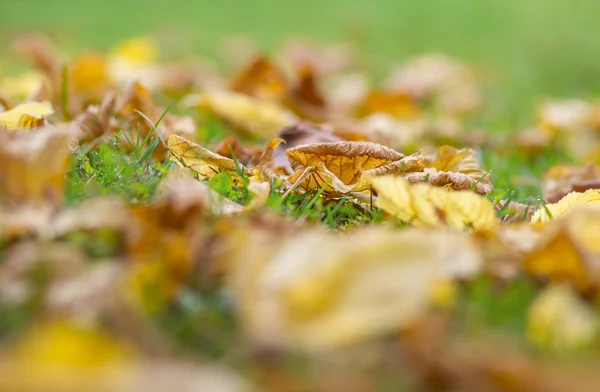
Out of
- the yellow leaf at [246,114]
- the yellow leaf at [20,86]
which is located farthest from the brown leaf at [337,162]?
the yellow leaf at [20,86]

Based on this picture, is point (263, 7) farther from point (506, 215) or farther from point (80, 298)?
point (80, 298)

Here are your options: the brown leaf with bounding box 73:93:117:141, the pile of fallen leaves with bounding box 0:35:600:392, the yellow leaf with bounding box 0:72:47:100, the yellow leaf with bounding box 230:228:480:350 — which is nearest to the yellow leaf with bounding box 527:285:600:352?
the pile of fallen leaves with bounding box 0:35:600:392

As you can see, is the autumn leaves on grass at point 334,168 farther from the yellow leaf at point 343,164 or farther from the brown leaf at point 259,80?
the brown leaf at point 259,80

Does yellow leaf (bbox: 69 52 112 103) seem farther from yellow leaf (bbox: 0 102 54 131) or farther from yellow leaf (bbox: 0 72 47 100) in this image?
yellow leaf (bbox: 0 102 54 131)

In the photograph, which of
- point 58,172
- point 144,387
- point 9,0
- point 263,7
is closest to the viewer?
point 144,387

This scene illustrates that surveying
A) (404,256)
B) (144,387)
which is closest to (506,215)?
(404,256)

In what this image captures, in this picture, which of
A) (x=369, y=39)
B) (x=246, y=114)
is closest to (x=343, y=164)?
(x=246, y=114)

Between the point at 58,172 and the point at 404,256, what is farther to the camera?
the point at 58,172
